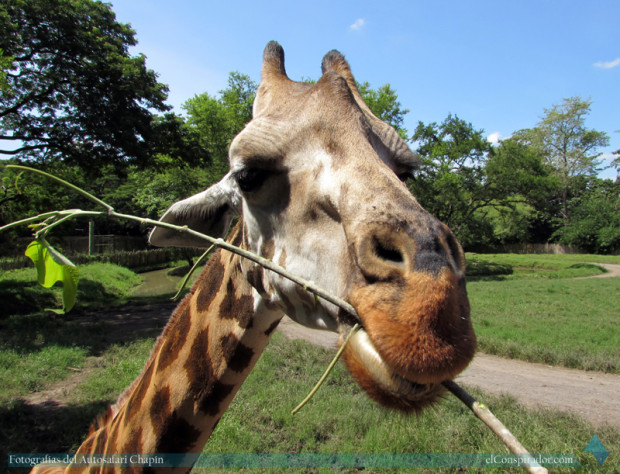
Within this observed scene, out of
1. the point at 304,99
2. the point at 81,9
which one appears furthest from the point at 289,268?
the point at 81,9

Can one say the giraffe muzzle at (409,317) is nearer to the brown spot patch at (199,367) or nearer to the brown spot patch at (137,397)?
the brown spot patch at (199,367)

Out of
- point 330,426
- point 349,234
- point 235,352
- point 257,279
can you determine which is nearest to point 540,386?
point 330,426

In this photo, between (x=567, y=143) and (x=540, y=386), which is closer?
(x=540, y=386)

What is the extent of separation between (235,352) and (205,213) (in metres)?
0.92

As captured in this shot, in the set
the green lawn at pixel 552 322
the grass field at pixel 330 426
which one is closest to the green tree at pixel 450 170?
the green lawn at pixel 552 322

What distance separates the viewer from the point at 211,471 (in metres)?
4.56

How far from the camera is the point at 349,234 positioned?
4.95ft

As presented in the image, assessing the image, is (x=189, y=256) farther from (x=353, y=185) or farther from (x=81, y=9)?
(x=353, y=185)

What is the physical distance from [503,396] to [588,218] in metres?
58.3

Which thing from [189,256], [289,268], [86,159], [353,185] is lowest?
[189,256]

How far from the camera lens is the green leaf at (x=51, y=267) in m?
1.67

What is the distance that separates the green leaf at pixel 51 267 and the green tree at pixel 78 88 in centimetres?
1354

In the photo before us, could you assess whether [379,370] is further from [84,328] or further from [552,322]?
[552,322]

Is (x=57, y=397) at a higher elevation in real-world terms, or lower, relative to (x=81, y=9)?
lower
